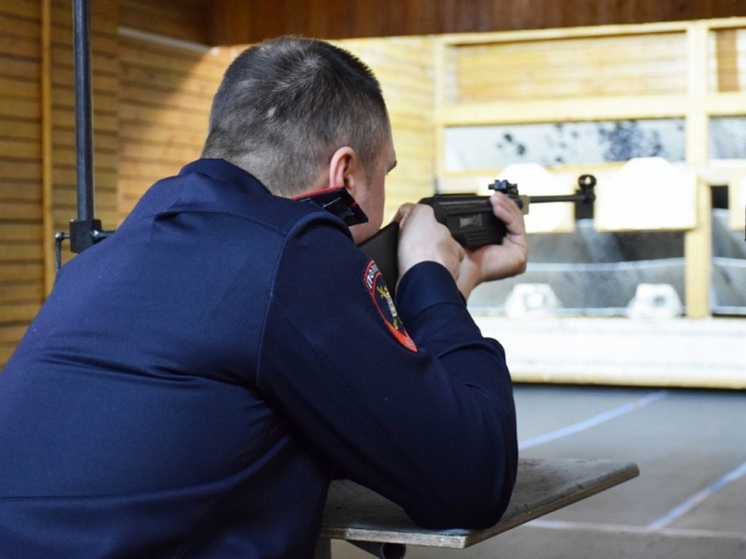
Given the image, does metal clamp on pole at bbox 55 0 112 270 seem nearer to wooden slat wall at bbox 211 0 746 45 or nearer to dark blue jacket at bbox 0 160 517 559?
dark blue jacket at bbox 0 160 517 559

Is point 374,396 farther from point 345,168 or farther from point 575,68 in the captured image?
point 575,68

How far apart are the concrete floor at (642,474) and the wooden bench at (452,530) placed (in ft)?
5.99

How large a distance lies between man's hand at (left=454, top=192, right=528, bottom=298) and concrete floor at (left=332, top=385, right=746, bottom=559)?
175 cm

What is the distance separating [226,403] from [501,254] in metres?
0.71

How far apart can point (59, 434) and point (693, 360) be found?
259 inches

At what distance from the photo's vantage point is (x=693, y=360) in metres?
7.30

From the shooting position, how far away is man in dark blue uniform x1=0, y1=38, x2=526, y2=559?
116cm

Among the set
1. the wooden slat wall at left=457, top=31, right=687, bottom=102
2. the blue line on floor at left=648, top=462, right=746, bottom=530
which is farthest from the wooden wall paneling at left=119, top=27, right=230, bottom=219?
the blue line on floor at left=648, top=462, right=746, bottom=530

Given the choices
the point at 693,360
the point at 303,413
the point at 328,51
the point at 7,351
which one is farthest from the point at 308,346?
the point at 693,360

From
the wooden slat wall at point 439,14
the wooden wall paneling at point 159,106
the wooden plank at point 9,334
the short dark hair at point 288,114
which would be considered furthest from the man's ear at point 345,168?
Result: the wooden wall paneling at point 159,106

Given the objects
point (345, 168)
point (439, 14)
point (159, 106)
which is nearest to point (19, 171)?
point (159, 106)

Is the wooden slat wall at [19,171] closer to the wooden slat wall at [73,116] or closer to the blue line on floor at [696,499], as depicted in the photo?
the wooden slat wall at [73,116]

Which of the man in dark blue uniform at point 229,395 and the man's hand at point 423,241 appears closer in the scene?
the man in dark blue uniform at point 229,395

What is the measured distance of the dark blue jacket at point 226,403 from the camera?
116cm
